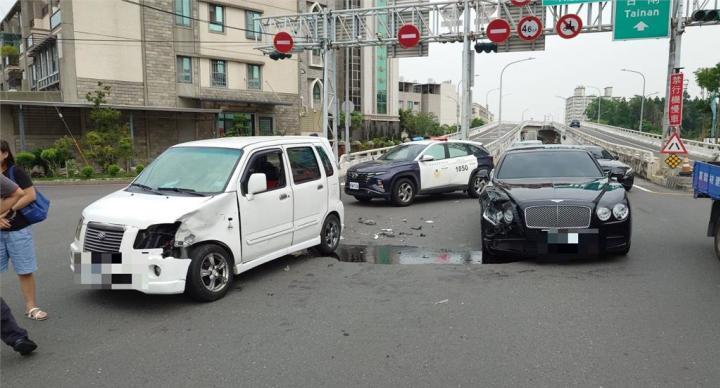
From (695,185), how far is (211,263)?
7.07 m

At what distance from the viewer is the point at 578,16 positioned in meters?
19.7

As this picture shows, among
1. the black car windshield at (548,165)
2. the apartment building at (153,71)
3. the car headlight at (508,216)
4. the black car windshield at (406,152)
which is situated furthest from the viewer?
the apartment building at (153,71)

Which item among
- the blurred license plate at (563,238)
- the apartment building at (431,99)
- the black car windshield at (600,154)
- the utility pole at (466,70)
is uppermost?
the apartment building at (431,99)

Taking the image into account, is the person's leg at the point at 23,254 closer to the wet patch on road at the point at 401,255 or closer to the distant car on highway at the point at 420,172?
the wet patch on road at the point at 401,255

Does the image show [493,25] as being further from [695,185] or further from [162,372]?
[162,372]

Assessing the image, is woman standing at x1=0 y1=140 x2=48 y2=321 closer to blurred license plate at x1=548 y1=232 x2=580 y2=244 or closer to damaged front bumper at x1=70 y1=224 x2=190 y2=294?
damaged front bumper at x1=70 y1=224 x2=190 y2=294

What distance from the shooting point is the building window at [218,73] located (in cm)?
3316

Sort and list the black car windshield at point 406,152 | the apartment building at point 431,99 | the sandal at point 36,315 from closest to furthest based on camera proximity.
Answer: the sandal at point 36,315 < the black car windshield at point 406,152 < the apartment building at point 431,99

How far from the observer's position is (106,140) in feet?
77.4

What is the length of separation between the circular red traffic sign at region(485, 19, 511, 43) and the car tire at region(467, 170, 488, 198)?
345 inches

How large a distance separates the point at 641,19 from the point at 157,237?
62.4 feet

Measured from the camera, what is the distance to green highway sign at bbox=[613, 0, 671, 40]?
18.4 m

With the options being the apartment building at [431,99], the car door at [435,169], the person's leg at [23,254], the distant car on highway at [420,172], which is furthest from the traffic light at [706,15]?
the apartment building at [431,99]

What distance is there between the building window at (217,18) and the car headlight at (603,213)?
30.1 metres
